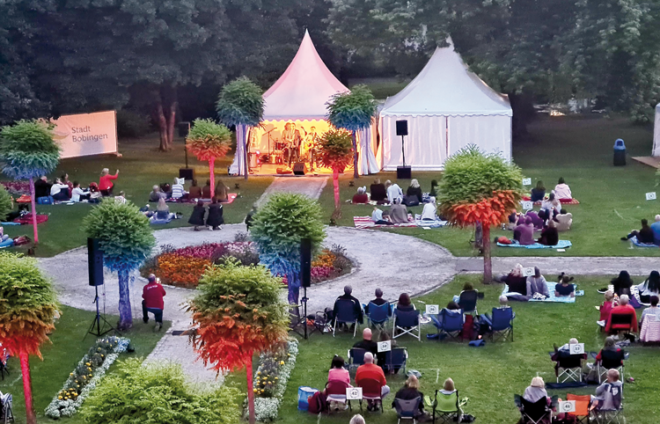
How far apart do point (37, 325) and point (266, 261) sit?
515 centimetres

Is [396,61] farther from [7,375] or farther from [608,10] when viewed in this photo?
[7,375]

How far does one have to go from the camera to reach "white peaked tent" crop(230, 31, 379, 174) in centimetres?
3447

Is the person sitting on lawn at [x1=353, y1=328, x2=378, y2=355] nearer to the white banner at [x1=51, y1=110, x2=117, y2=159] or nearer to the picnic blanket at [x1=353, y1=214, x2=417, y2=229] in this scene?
the picnic blanket at [x1=353, y1=214, x2=417, y2=229]

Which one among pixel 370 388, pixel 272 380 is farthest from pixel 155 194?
pixel 370 388

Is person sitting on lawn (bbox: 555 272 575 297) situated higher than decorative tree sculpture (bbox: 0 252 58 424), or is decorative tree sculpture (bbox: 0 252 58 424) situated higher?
decorative tree sculpture (bbox: 0 252 58 424)

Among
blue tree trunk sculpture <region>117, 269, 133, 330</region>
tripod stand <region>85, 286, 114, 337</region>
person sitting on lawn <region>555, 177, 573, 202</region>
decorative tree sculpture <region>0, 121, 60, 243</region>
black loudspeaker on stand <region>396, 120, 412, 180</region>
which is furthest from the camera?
black loudspeaker on stand <region>396, 120, 412, 180</region>

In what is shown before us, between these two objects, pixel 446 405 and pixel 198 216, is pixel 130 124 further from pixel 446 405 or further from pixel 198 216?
pixel 446 405

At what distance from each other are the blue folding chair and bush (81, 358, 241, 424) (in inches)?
319

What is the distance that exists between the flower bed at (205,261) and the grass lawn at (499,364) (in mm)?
3938

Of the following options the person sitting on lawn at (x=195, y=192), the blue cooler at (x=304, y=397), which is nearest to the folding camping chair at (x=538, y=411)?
the blue cooler at (x=304, y=397)

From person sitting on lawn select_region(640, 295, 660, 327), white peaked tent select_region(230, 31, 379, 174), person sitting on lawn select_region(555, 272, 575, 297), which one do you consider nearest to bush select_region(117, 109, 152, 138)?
white peaked tent select_region(230, 31, 379, 174)

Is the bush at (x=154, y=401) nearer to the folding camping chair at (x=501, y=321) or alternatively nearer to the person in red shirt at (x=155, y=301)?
the folding camping chair at (x=501, y=321)

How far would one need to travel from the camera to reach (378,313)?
17.9 m

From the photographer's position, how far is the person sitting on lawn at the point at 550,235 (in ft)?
76.8
